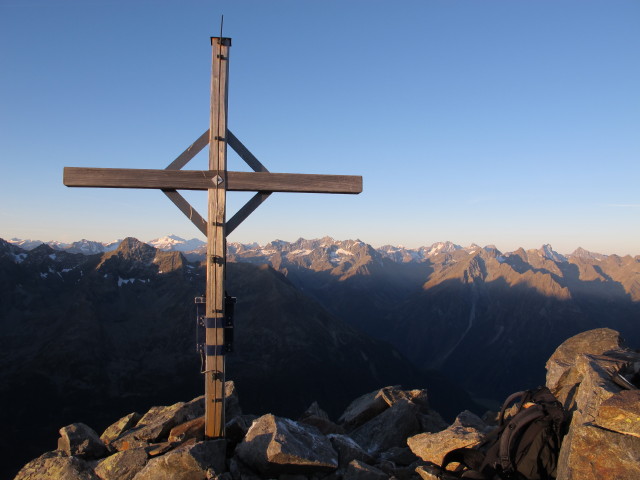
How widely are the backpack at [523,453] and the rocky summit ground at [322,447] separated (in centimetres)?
40

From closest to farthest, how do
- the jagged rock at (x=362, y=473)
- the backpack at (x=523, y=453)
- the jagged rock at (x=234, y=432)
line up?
1. the backpack at (x=523, y=453)
2. the jagged rock at (x=362, y=473)
3. the jagged rock at (x=234, y=432)

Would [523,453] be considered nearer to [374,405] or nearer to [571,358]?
[571,358]

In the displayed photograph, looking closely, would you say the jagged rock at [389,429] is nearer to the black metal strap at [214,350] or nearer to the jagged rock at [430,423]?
the jagged rock at [430,423]

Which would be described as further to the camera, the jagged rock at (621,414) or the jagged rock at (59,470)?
the jagged rock at (59,470)

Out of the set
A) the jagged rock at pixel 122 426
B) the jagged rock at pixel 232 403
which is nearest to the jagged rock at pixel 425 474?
the jagged rock at pixel 232 403

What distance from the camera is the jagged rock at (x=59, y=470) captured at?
874 centimetres

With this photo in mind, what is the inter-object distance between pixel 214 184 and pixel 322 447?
598cm

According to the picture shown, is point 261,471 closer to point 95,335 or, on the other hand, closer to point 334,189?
point 334,189

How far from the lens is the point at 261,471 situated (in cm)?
874

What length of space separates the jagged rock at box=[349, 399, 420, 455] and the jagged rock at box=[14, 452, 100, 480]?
729cm

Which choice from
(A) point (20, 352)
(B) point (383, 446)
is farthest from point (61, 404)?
(B) point (383, 446)

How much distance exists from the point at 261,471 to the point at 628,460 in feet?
20.1

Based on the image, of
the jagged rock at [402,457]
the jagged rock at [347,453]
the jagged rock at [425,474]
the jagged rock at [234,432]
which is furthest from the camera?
the jagged rock at [402,457]

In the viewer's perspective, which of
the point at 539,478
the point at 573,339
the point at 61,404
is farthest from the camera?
the point at 61,404
